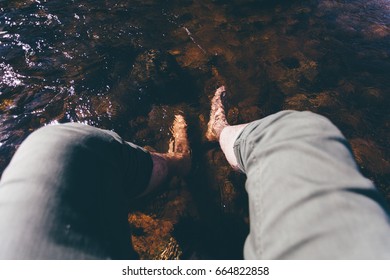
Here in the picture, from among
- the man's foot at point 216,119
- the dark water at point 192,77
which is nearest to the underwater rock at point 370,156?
the dark water at point 192,77

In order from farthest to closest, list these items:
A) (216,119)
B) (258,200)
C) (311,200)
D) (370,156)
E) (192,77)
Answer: (192,77) < (216,119) < (370,156) < (258,200) < (311,200)

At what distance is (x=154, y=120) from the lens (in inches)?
109

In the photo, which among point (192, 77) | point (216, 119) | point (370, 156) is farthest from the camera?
point (192, 77)

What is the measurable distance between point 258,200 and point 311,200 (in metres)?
0.25

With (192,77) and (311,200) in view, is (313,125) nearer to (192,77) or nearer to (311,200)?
(311,200)

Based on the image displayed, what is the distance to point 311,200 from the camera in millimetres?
1043

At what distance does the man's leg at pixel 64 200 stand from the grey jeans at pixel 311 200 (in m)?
0.65

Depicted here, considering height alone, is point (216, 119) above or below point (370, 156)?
above

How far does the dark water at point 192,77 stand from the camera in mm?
2301

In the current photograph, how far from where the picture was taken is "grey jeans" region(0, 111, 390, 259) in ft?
3.11

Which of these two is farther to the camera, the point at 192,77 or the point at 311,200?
the point at 192,77

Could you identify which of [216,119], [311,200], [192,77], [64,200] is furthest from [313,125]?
[192,77]

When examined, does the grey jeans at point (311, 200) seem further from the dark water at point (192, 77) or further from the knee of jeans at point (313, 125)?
the dark water at point (192, 77)

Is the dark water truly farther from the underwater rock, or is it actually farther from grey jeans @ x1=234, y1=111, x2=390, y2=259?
grey jeans @ x1=234, y1=111, x2=390, y2=259
